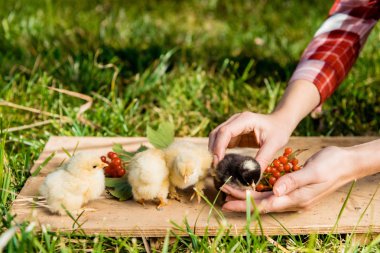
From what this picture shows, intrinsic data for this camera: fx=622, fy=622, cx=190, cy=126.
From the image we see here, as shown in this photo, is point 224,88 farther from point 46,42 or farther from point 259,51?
point 46,42

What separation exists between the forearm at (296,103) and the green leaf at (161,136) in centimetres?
38

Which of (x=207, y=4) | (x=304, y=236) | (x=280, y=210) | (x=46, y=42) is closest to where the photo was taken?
(x=280, y=210)

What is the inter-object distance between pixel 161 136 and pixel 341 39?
2.69 ft

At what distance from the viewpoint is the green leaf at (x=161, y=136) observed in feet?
7.16

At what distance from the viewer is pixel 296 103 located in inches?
86.6

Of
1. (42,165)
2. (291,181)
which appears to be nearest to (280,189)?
(291,181)

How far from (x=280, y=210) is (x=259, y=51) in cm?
206

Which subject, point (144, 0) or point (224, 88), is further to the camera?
point (144, 0)

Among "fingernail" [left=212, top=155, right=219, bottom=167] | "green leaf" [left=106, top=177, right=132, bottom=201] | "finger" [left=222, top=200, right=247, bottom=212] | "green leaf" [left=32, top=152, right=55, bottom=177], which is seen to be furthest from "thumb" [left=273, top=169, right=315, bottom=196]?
"green leaf" [left=32, top=152, right=55, bottom=177]

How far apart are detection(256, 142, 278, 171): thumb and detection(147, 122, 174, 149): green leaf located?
0.38m

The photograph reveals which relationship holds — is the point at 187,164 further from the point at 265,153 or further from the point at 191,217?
the point at 265,153

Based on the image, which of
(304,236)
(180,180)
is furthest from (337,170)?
(180,180)

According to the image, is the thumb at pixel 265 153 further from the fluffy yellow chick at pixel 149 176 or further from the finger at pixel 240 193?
the fluffy yellow chick at pixel 149 176

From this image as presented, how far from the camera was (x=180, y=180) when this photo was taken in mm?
1811
